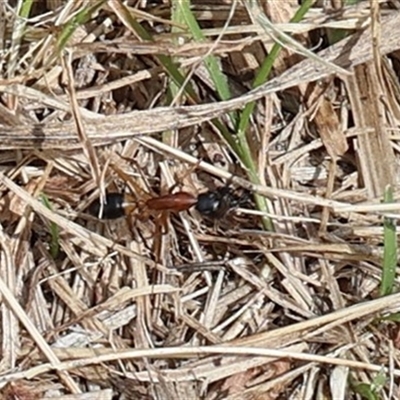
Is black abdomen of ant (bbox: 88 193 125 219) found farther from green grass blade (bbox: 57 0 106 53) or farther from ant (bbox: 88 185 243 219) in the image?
green grass blade (bbox: 57 0 106 53)

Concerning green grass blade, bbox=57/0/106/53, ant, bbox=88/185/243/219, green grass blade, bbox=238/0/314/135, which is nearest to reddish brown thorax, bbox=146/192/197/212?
ant, bbox=88/185/243/219

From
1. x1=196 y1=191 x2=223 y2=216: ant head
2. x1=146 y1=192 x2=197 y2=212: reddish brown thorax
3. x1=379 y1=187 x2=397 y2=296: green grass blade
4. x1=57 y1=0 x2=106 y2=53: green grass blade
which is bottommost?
x1=379 y1=187 x2=397 y2=296: green grass blade

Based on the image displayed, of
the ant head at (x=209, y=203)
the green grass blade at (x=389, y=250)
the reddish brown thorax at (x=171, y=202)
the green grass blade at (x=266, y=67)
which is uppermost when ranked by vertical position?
the green grass blade at (x=266, y=67)

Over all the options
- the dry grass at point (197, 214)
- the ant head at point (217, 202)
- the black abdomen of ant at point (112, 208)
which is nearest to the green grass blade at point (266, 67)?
the dry grass at point (197, 214)

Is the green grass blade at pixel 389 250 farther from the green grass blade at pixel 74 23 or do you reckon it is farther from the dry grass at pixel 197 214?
the green grass blade at pixel 74 23

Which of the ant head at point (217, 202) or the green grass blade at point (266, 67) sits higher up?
the green grass blade at point (266, 67)

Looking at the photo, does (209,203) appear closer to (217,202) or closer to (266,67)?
(217,202)

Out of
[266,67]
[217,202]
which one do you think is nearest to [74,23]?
[266,67]
